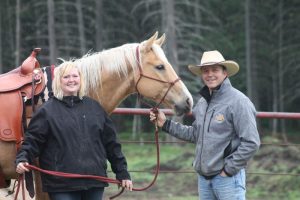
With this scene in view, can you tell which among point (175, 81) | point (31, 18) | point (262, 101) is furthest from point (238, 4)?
point (175, 81)

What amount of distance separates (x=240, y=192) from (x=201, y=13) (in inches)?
1291

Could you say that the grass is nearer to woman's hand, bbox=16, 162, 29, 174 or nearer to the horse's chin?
the horse's chin

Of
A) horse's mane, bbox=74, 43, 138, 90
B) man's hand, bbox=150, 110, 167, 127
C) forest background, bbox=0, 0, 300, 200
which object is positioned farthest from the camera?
forest background, bbox=0, 0, 300, 200

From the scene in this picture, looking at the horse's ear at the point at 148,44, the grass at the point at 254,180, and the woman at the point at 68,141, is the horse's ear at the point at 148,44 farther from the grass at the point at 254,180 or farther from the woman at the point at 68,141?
the grass at the point at 254,180

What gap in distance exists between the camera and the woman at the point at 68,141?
3.92m

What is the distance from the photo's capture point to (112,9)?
37219 millimetres

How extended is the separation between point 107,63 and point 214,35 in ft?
100

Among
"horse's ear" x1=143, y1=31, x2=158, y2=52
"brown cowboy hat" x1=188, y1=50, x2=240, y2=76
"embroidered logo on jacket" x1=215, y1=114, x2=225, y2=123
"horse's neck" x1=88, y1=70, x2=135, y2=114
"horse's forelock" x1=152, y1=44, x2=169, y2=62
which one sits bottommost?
"embroidered logo on jacket" x1=215, y1=114, x2=225, y2=123

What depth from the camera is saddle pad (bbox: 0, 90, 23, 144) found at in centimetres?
440

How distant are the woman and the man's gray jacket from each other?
752 millimetres

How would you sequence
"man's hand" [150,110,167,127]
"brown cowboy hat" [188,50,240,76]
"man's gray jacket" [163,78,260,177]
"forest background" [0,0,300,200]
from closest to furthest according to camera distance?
"man's gray jacket" [163,78,260,177] < "brown cowboy hat" [188,50,240,76] < "man's hand" [150,110,167,127] < "forest background" [0,0,300,200]

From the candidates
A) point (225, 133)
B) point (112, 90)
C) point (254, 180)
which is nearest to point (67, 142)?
point (112, 90)

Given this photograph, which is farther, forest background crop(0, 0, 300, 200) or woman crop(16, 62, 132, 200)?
forest background crop(0, 0, 300, 200)

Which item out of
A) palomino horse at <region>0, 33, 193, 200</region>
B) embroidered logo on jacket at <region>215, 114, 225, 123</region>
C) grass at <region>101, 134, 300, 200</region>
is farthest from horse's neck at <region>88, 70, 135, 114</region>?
grass at <region>101, 134, 300, 200</region>
